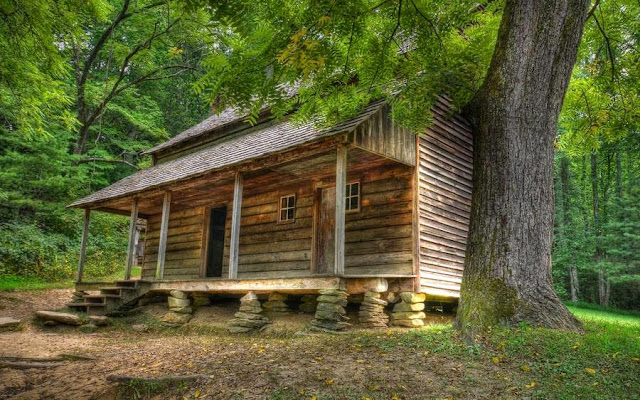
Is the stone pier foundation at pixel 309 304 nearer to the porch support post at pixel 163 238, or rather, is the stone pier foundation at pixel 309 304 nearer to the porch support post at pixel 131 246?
the porch support post at pixel 163 238

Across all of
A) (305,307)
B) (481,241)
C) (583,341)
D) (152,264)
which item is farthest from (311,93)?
(152,264)

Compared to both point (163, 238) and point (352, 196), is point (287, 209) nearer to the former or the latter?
point (352, 196)

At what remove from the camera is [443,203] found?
35.9 ft

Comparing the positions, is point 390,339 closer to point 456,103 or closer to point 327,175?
point 456,103

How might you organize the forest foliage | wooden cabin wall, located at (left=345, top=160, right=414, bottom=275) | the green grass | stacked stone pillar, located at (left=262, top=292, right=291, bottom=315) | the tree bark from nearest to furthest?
the forest foliage
wooden cabin wall, located at (left=345, top=160, right=414, bottom=275)
stacked stone pillar, located at (left=262, top=292, right=291, bottom=315)
the green grass
the tree bark

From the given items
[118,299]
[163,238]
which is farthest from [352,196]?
[118,299]

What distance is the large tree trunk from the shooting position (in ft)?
19.2

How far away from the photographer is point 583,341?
532cm

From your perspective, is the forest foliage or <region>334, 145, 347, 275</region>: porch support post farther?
<region>334, 145, 347, 275</region>: porch support post

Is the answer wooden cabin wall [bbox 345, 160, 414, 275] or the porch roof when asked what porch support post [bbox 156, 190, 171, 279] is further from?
wooden cabin wall [bbox 345, 160, 414, 275]

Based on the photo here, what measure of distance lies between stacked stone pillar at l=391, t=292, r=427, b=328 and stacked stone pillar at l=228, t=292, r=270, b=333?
2.85m

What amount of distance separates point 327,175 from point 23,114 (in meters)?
6.96

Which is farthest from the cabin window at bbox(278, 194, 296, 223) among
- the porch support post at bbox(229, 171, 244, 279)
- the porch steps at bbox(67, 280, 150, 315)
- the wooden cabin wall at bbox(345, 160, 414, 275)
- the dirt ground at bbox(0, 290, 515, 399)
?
the porch steps at bbox(67, 280, 150, 315)

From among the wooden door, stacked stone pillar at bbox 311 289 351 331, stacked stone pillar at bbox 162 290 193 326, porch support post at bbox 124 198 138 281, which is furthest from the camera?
porch support post at bbox 124 198 138 281
